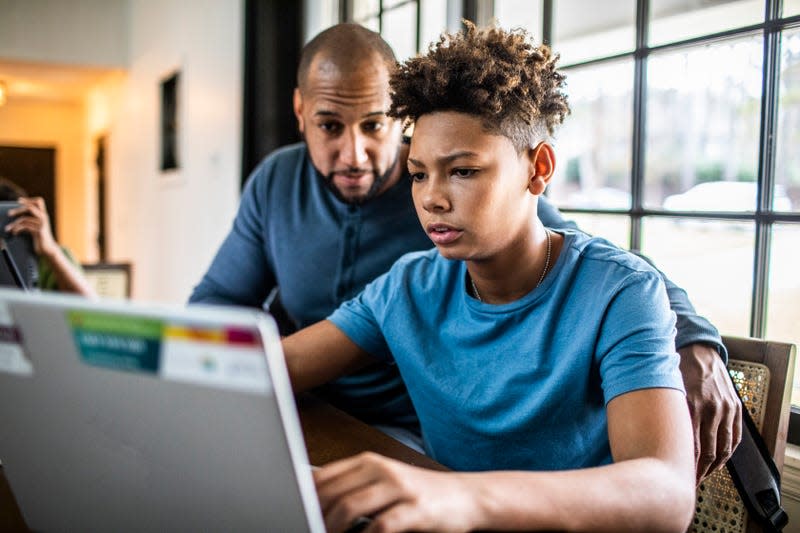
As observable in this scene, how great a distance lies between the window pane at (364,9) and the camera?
275cm

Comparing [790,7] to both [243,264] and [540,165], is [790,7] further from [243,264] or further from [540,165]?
[243,264]

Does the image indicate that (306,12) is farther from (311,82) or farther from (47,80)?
(47,80)

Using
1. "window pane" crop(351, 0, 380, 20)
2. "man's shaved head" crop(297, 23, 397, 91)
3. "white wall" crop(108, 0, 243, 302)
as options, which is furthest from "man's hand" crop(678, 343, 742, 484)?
"white wall" crop(108, 0, 243, 302)

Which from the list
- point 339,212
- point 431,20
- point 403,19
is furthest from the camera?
point 403,19

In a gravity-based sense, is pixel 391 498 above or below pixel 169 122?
below

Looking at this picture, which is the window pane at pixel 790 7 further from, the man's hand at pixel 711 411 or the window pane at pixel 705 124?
the man's hand at pixel 711 411

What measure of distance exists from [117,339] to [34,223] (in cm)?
137

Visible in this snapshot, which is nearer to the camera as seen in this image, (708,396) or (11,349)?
(11,349)

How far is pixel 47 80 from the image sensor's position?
7141mm

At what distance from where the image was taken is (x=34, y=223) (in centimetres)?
166

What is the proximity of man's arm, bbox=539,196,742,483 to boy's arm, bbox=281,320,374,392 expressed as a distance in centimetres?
54

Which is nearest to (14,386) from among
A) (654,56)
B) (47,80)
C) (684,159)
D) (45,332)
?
(45,332)

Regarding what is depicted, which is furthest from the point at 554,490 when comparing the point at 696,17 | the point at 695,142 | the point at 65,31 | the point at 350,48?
the point at 65,31

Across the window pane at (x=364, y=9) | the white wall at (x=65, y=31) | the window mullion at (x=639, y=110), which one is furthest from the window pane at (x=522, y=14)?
the white wall at (x=65, y=31)
